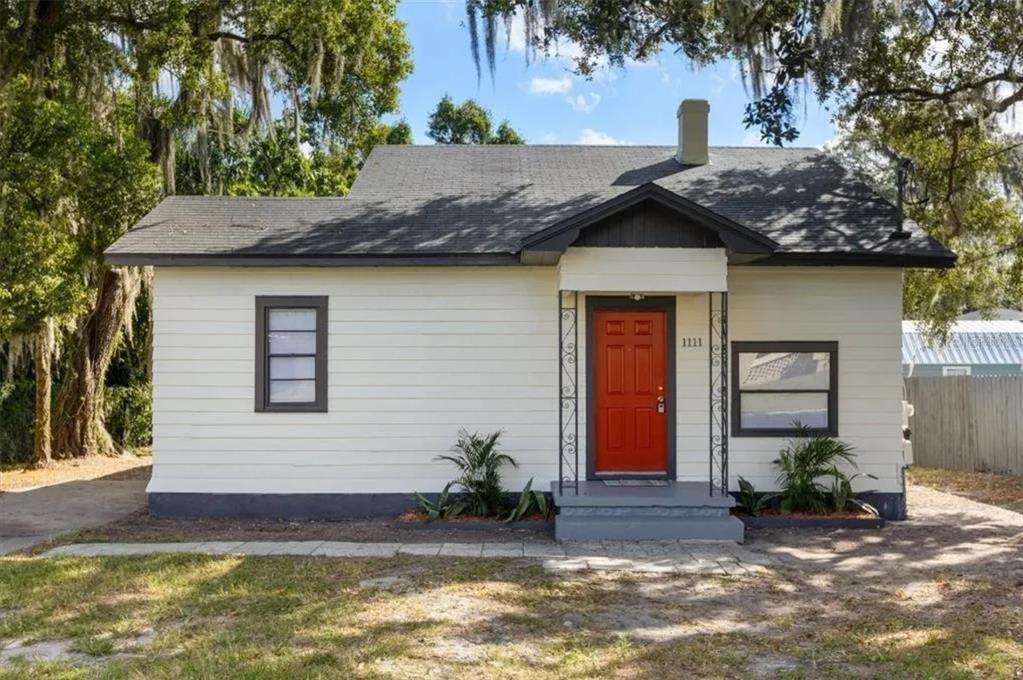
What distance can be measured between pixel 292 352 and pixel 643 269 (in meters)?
3.99

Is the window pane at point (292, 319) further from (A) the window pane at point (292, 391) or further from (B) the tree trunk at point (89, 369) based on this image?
(B) the tree trunk at point (89, 369)

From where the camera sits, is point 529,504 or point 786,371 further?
point 786,371

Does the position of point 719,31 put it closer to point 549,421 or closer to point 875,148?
point 875,148

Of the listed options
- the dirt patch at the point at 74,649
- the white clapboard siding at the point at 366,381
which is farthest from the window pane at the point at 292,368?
the dirt patch at the point at 74,649

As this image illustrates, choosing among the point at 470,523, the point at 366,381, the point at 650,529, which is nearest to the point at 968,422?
the point at 650,529

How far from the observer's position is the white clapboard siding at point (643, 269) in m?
8.63

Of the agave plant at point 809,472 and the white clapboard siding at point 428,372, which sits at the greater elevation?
the white clapboard siding at point 428,372

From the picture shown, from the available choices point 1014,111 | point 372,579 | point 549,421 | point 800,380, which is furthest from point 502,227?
point 1014,111

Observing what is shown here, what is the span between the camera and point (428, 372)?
367 inches

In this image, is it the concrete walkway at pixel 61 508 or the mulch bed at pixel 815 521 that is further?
the mulch bed at pixel 815 521

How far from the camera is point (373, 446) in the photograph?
30.6 feet

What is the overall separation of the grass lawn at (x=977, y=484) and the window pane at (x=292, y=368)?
28.5ft

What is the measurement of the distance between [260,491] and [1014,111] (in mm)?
11205

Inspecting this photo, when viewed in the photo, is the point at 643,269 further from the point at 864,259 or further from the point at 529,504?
the point at 529,504
